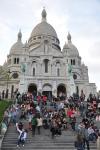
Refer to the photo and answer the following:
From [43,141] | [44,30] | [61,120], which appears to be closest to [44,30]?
[44,30]

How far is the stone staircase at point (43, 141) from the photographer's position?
18.0 metres

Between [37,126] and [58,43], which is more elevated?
[58,43]

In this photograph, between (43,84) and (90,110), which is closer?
(90,110)

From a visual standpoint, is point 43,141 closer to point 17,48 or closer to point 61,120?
point 61,120

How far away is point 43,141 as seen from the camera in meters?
19.2

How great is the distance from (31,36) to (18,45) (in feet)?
20.1

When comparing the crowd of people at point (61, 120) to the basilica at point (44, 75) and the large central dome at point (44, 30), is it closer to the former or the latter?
the basilica at point (44, 75)

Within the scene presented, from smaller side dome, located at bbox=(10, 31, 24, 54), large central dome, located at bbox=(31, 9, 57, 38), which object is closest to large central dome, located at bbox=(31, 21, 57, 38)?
large central dome, located at bbox=(31, 9, 57, 38)

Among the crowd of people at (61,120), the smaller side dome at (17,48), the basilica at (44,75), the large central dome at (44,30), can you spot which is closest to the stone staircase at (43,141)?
the crowd of people at (61,120)

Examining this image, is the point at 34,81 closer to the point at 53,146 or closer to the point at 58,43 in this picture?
the point at 58,43

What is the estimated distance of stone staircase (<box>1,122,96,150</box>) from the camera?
59.2 ft

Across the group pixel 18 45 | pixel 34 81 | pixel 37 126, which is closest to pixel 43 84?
pixel 34 81

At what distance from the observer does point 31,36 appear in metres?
90.6

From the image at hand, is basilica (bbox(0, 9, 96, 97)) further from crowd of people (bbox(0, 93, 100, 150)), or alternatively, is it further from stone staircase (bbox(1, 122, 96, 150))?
stone staircase (bbox(1, 122, 96, 150))
